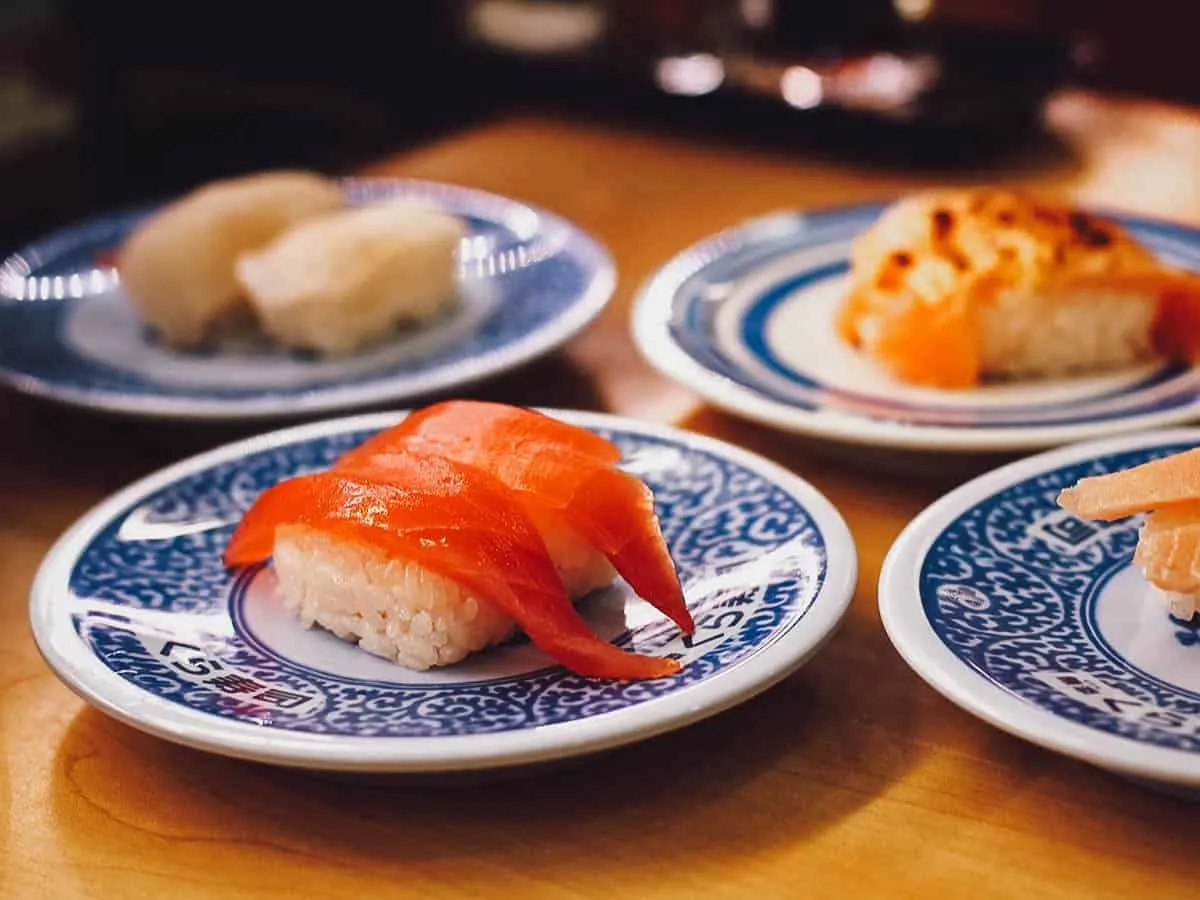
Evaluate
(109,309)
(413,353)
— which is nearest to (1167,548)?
(413,353)

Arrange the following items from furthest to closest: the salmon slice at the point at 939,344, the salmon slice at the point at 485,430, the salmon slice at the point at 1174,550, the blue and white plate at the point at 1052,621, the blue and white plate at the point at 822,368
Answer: the salmon slice at the point at 939,344 < the blue and white plate at the point at 822,368 < the salmon slice at the point at 485,430 < the salmon slice at the point at 1174,550 < the blue and white plate at the point at 1052,621

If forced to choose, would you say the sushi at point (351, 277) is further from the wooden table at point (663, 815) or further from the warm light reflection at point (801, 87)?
the warm light reflection at point (801, 87)

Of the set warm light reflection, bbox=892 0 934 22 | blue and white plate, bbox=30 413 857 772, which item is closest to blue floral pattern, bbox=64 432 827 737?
blue and white plate, bbox=30 413 857 772

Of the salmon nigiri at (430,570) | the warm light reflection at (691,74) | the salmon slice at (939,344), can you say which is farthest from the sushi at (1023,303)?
the warm light reflection at (691,74)

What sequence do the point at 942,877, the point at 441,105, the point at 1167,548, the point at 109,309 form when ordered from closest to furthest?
the point at 942,877 → the point at 1167,548 → the point at 109,309 → the point at 441,105

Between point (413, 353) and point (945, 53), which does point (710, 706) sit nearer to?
point (413, 353)
